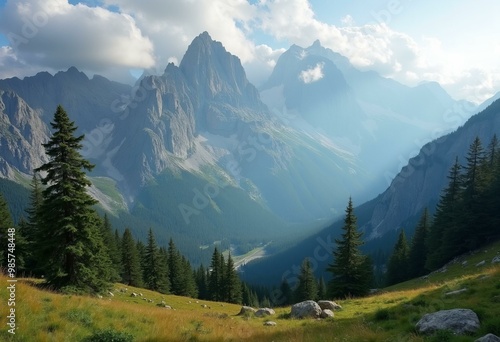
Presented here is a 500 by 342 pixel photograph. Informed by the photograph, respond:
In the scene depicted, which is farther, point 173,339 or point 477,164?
point 477,164

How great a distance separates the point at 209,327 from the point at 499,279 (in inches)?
573

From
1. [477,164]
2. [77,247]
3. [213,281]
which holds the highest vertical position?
[477,164]

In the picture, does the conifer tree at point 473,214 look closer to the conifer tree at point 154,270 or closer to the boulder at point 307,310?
the boulder at point 307,310

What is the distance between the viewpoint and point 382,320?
1384cm

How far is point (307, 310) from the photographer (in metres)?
19.4

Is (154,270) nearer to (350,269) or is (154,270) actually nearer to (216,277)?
(216,277)

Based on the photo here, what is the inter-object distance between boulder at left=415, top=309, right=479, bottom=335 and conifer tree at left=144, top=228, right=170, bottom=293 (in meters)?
65.9

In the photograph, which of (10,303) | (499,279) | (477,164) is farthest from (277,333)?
(477,164)

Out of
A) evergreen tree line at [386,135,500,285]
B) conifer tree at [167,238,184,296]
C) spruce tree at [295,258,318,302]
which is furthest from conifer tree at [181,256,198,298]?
evergreen tree line at [386,135,500,285]

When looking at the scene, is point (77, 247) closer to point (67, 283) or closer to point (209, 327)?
point (67, 283)

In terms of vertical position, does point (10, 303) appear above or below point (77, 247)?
below

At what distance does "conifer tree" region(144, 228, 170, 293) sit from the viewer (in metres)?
69.4

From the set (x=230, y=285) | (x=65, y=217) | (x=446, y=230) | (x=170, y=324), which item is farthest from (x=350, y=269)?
(x=230, y=285)

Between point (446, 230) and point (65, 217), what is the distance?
50.3 metres
